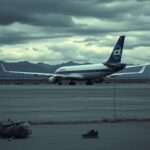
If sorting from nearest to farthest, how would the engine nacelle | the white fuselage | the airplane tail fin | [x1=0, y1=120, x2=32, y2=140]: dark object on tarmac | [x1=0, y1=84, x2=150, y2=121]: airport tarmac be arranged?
[x1=0, y1=120, x2=32, y2=140]: dark object on tarmac
[x1=0, y1=84, x2=150, y2=121]: airport tarmac
the white fuselage
the airplane tail fin
the engine nacelle

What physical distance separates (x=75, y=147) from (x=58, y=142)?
88cm

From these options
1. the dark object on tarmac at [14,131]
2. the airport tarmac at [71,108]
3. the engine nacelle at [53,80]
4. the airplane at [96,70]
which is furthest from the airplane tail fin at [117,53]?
the dark object on tarmac at [14,131]

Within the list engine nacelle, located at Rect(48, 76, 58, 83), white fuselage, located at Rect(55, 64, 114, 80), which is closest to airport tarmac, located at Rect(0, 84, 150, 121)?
white fuselage, located at Rect(55, 64, 114, 80)

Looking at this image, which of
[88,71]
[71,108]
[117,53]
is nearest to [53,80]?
[88,71]

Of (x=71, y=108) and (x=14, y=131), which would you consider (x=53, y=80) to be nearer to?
(x=71, y=108)

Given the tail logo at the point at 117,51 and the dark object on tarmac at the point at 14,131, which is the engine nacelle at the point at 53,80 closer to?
the tail logo at the point at 117,51

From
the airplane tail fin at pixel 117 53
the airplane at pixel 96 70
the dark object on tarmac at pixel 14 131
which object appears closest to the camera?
the dark object on tarmac at pixel 14 131

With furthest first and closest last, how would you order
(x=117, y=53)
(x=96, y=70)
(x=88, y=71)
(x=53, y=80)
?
(x=53, y=80)
(x=88, y=71)
(x=96, y=70)
(x=117, y=53)

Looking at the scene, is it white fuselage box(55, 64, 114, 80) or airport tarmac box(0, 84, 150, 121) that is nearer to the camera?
airport tarmac box(0, 84, 150, 121)

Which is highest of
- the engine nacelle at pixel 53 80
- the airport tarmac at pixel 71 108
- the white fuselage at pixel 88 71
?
the airport tarmac at pixel 71 108

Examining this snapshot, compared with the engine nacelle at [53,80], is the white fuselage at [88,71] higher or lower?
higher

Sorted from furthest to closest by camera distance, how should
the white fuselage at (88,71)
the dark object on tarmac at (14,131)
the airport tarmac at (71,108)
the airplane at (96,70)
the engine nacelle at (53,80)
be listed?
the engine nacelle at (53,80)
the white fuselage at (88,71)
the airplane at (96,70)
the airport tarmac at (71,108)
the dark object on tarmac at (14,131)

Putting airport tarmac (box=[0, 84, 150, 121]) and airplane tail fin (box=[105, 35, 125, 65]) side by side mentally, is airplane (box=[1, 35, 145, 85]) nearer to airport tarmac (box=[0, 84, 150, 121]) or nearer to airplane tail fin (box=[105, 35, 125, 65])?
airplane tail fin (box=[105, 35, 125, 65])

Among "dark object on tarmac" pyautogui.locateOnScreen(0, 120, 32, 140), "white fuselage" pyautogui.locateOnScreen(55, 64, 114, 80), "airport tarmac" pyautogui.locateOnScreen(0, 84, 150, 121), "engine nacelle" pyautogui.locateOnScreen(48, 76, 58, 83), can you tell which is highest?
"dark object on tarmac" pyautogui.locateOnScreen(0, 120, 32, 140)
